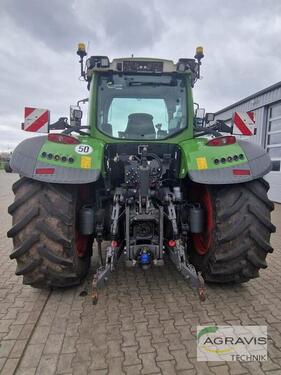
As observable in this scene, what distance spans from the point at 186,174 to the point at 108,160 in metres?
0.94

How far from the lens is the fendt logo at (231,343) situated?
223 centimetres

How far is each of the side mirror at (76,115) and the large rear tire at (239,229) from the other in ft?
6.60

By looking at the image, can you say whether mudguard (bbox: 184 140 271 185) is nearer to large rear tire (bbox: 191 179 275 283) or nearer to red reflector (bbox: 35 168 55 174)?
large rear tire (bbox: 191 179 275 283)

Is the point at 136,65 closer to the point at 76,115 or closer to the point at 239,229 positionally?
the point at 76,115

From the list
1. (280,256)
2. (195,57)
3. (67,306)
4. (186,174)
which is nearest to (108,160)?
(186,174)

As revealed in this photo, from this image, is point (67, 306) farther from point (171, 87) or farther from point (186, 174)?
point (171, 87)

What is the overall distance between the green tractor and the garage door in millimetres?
7967

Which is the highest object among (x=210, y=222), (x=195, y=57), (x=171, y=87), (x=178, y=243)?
(x=195, y=57)

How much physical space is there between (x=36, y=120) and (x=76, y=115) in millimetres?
566

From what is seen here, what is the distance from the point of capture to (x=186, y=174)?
3.08 metres

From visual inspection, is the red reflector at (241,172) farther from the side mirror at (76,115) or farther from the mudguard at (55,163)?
the side mirror at (76,115)

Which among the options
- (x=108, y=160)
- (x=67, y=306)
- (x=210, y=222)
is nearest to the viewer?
(x=67, y=306)

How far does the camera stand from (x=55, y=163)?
279 cm

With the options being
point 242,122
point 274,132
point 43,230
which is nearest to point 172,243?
point 43,230
